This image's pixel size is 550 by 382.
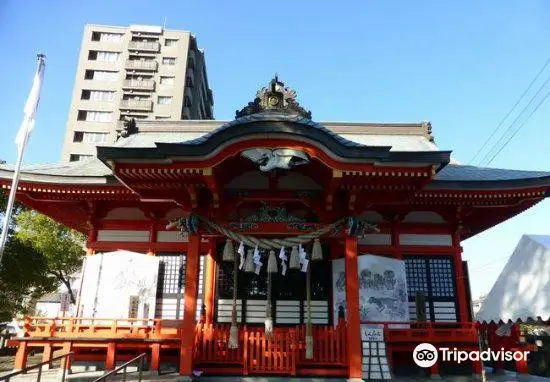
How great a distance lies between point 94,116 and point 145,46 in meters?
11.6

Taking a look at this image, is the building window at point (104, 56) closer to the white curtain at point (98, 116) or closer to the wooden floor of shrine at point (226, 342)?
the white curtain at point (98, 116)

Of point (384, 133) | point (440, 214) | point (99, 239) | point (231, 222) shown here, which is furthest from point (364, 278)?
point (99, 239)

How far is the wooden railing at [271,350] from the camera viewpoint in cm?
866

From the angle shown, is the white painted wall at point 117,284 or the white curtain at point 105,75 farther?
the white curtain at point 105,75

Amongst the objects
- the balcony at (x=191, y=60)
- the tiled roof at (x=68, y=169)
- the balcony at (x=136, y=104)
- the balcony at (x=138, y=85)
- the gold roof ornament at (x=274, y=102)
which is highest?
the balcony at (x=191, y=60)

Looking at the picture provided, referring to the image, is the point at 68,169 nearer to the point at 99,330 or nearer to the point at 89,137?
the point at 99,330

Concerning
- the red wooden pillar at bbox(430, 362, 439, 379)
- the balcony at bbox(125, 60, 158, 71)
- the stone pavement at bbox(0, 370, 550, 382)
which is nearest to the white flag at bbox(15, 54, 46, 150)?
the stone pavement at bbox(0, 370, 550, 382)

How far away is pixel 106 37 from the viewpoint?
2178 inches

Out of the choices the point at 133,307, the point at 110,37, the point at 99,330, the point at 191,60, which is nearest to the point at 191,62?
the point at 191,60

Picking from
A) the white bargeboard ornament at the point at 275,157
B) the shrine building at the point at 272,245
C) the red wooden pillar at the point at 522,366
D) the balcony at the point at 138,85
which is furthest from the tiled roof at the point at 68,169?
the balcony at the point at 138,85

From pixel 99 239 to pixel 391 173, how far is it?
8.11 metres

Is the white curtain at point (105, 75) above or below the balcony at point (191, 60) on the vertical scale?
below

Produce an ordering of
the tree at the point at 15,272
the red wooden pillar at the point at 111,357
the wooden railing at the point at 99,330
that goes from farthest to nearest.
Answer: the tree at the point at 15,272 < the wooden railing at the point at 99,330 < the red wooden pillar at the point at 111,357

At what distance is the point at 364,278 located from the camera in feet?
35.6
